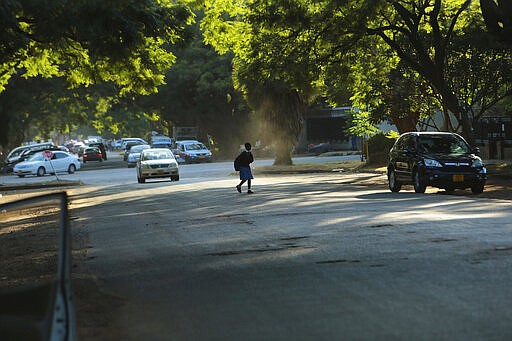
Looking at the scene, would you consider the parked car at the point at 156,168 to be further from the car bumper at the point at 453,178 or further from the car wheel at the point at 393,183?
the car bumper at the point at 453,178

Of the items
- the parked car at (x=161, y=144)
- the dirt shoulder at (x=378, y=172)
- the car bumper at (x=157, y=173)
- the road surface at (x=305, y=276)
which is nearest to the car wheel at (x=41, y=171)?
the dirt shoulder at (x=378, y=172)

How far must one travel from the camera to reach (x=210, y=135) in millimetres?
72938

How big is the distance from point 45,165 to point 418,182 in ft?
105

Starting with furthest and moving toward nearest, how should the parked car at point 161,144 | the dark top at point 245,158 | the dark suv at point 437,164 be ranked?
the parked car at point 161,144 < the dark top at point 245,158 < the dark suv at point 437,164

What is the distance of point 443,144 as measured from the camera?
23594 millimetres

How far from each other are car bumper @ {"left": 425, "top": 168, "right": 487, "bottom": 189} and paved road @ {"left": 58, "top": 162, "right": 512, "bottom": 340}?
5.45 metres

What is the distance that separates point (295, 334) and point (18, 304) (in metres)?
1.99

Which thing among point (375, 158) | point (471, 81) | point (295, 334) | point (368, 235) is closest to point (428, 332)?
point (295, 334)

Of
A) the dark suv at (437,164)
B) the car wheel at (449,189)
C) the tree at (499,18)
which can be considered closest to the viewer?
the dark suv at (437,164)

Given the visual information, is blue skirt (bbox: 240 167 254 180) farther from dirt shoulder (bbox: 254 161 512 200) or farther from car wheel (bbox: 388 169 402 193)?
dirt shoulder (bbox: 254 161 512 200)

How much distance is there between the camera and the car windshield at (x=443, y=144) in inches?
918

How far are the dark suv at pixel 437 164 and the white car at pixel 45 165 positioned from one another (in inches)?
1059

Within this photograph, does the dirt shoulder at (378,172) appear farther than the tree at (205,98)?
No

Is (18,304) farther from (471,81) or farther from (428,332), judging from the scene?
(471,81)
